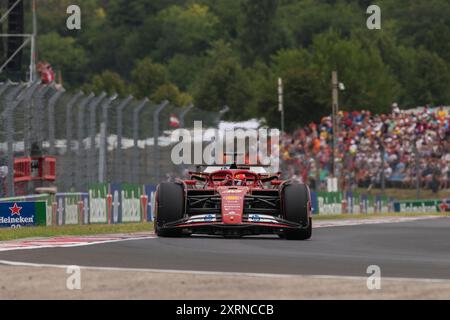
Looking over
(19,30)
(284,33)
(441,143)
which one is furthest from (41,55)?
(19,30)

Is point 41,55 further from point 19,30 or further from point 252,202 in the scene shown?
point 252,202

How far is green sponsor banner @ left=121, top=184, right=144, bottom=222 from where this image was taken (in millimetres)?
29031

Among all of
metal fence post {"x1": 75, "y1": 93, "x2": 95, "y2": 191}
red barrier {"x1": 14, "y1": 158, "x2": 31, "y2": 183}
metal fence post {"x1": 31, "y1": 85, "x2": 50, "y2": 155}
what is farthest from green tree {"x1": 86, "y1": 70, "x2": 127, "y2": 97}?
metal fence post {"x1": 31, "y1": 85, "x2": 50, "y2": 155}

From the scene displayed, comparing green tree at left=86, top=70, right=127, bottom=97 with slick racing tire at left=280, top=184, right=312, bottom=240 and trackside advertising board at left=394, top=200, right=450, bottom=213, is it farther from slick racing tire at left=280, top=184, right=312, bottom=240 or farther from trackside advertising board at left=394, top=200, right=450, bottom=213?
slick racing tire at left=280, top=184, right=312, bottom=240

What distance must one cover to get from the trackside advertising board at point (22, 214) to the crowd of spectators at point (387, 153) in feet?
110

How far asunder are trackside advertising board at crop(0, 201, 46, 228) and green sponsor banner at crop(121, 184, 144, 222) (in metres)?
4.97

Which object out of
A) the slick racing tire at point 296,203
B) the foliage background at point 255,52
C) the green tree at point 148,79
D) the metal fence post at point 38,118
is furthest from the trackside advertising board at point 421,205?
the green tree at point 148,79

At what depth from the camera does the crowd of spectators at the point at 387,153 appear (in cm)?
6062

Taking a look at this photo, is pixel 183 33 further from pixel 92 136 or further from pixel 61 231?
pixel 61 231

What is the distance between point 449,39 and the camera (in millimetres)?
135125

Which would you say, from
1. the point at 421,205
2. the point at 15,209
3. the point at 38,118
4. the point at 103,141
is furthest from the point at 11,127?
the point at 421,205

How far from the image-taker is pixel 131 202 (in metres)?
29.4

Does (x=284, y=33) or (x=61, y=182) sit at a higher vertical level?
(x=284, y=33)
